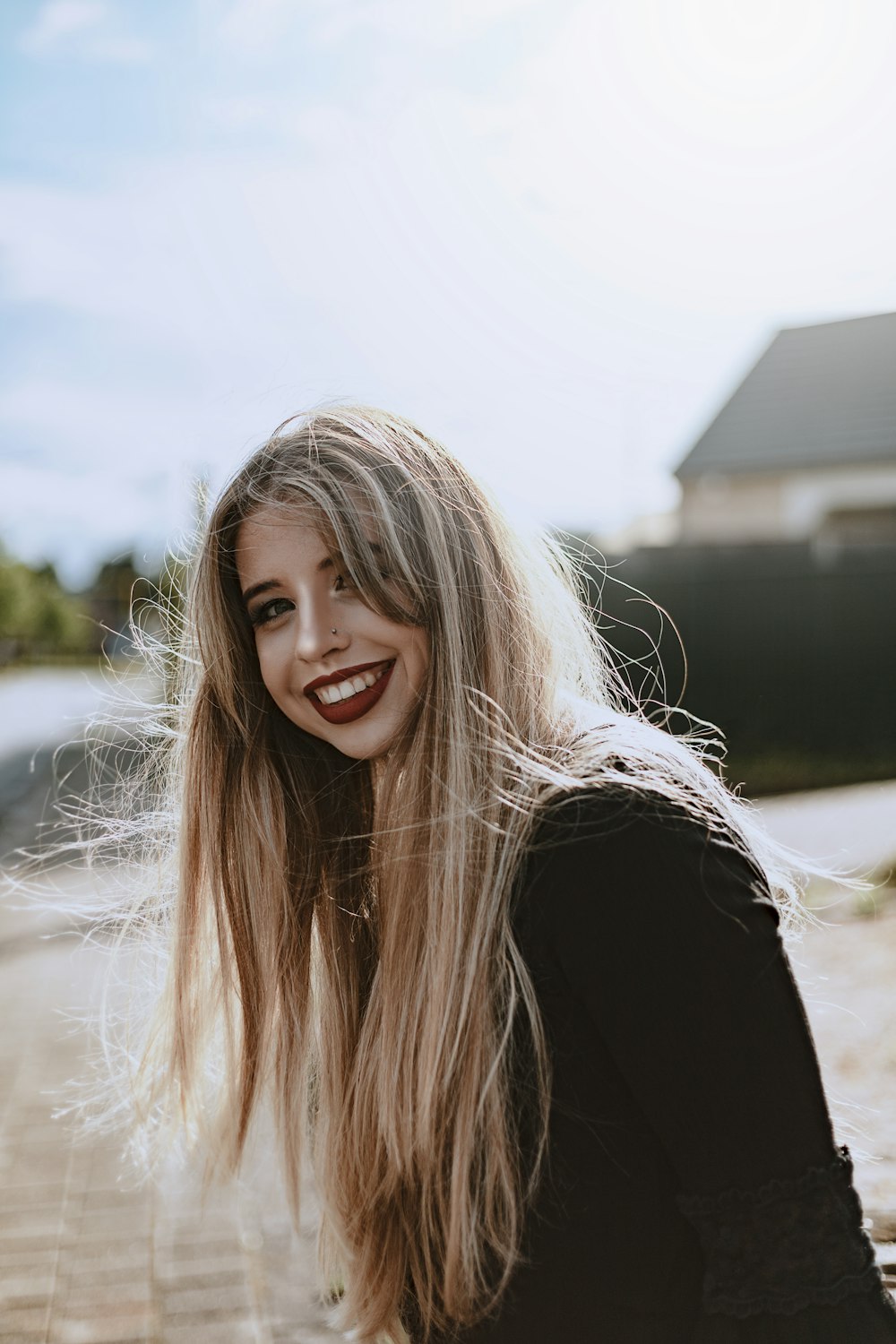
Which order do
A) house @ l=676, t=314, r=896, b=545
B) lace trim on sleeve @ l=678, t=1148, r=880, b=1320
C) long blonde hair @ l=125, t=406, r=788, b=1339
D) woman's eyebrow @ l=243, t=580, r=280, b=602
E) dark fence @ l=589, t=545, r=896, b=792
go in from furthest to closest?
house @ l=676, t=314, r=896, b=545
dark fence @ l=589, t=545, r=896, b=792
woman's eyebrow @ l=243, t=580, r=280, b=602
long blonde hair @ l=125, t=406, r=788, b=1339
lace trim on sleeve @ l=678, t=1148, r=880, b=1320

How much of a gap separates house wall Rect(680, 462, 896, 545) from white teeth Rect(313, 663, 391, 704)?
A: 60.4 ft

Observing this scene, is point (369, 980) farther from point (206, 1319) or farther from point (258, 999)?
point (206, 1319)

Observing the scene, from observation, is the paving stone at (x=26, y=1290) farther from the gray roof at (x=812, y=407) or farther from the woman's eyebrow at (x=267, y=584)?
the gray roof at (x=812, y=407)

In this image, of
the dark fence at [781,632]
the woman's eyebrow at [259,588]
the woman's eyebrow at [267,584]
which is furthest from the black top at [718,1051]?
the dark fence at [781,632]

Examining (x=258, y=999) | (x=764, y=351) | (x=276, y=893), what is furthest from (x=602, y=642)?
→ (x=764, y=351)

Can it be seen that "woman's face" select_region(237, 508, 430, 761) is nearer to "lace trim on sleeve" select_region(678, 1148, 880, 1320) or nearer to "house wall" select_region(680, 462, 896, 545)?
"lace trim on sleeve" select_region(678, 1148, 880, 1320)

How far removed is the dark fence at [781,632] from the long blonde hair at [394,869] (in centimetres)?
1209

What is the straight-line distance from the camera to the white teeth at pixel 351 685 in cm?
183

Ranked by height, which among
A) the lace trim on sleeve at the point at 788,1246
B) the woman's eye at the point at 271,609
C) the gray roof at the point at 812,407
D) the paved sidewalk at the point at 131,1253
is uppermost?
the gray roof at the point at 812,407

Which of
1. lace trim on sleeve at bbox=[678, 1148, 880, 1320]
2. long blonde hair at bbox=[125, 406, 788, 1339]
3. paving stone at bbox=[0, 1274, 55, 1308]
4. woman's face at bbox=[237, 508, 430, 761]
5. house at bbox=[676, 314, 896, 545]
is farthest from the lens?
house at bbox=[676, 314, 896, 545]

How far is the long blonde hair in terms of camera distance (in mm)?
1581

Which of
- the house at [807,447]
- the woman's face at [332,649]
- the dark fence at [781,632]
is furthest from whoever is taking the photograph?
the house at [807,447]

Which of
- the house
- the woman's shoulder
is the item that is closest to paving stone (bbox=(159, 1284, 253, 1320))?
the woman's shoulder

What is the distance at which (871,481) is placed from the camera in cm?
2005
